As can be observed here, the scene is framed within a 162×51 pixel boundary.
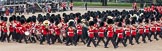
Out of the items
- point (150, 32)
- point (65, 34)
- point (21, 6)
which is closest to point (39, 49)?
point (65, 34)

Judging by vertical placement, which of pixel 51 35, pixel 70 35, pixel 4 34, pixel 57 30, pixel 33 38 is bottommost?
pixel 33 38

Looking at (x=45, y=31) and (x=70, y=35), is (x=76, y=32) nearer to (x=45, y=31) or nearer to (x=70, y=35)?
(x=70, y=35)

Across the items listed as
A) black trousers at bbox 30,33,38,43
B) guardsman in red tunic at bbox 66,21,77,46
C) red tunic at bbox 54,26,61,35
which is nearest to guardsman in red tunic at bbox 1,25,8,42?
black trousers at bbox 30,33,38,43

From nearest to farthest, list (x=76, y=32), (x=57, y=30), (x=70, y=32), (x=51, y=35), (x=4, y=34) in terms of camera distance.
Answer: (x=70, y=32) < (x=76, y=32) < (x=57, y=30) < (x=51, y=35) < (x=4, y=34)

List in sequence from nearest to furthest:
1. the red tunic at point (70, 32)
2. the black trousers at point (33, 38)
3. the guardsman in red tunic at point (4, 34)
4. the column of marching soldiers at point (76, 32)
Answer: the column of marching soldiers at point (76, 32)
the red tunic at point (70, 32)
the black trousers at point (33, 38)
the guardsman in red tunic at point (4, 34)

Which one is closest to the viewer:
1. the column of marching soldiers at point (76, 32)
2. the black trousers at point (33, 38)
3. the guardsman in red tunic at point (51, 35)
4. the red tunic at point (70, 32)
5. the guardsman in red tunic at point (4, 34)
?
the column of marching soldiers at point (76, 32)

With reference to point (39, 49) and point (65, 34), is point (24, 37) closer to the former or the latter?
point (65, 34)

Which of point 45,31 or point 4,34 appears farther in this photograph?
point 4,34

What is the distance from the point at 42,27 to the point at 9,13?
23065 millimetres

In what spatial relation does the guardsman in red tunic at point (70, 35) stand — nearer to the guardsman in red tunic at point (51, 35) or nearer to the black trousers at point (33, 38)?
the guardsman in red tunic at point (51, 35)

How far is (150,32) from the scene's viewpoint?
21.8 meters

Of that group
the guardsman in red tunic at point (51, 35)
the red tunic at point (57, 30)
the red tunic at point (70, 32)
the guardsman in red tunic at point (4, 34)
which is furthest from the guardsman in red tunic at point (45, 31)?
the guardsman in red tunic at point (4, 34)

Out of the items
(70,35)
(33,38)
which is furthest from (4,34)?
(70,35)

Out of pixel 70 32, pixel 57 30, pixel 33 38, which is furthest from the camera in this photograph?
pixel 33 38
